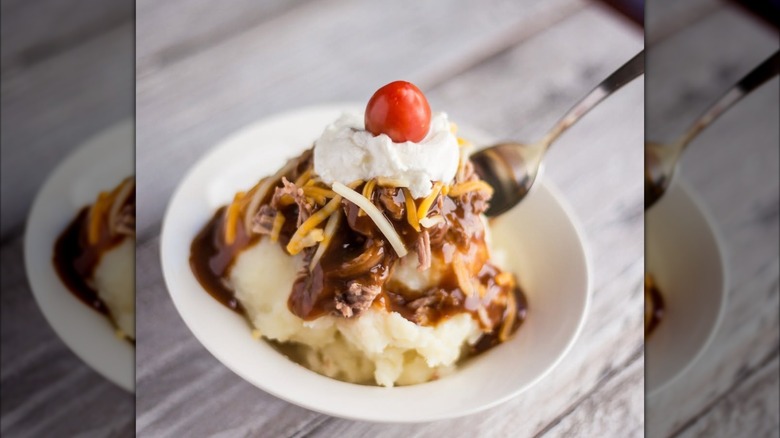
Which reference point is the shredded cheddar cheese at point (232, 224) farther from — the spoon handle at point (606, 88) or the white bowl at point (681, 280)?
the white bowl at point (681, 280)

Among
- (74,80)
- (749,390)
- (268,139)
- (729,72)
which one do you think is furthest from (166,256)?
(729,72)

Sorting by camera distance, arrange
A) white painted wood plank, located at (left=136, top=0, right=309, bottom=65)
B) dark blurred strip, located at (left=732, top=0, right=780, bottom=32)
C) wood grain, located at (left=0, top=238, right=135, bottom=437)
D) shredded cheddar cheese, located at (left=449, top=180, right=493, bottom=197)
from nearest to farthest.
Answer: shredded cheddar cheese, located at (left=449, top=180, right=493, bottom=197)
wood grain, located at (left=0, top=238, right=135, bottom=437)
white painted wood plank, located at (left=136, top=0, right=309, bottom=65)
dark blurred strip, located at (left=732, top=0, right=780, bottom=32)

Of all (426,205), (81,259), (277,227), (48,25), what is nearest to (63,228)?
(81,259)

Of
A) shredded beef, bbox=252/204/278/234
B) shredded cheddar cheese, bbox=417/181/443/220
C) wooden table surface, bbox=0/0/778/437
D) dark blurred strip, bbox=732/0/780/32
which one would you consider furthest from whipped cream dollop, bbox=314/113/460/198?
dark blurred strip, bbox=732/0/780/32

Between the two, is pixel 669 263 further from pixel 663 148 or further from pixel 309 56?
pixel 309 56

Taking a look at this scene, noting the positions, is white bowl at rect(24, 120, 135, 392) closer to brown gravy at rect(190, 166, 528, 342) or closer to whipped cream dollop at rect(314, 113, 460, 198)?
brown gravy at rect(190, 166, 528, 342)

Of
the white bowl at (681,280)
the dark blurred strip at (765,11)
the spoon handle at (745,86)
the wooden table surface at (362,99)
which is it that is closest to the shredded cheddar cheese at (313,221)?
the wooden table surface at (362,99)
